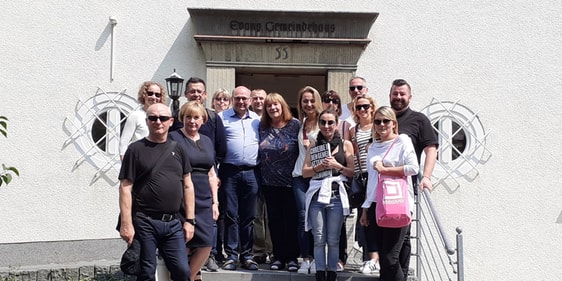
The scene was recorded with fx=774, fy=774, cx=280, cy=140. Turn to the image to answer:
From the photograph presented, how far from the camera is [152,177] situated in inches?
209

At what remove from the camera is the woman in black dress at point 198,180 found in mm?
5809

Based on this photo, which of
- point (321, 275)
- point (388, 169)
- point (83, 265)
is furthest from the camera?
point (83, 265)

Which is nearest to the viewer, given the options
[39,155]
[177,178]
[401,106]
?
[177,178]

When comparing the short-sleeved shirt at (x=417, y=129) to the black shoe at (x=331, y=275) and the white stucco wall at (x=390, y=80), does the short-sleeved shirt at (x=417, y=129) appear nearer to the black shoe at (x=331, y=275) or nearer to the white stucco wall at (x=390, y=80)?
the black shoe at (x=331, y=275)

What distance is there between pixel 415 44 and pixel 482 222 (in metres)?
2.26

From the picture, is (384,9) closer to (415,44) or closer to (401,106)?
(415,44)

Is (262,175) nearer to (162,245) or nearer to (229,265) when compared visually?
(229,265)

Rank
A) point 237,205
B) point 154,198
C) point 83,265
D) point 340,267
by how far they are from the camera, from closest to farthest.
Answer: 1. point 154,198
2. point 340,267
3. point 237,205
4. point 83,265

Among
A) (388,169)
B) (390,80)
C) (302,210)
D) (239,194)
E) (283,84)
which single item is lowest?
(302,210)

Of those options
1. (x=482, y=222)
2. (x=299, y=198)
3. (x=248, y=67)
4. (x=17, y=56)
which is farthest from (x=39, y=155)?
(x=482, y=222)

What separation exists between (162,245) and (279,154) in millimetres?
1659

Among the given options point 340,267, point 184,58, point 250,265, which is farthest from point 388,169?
point 184,58

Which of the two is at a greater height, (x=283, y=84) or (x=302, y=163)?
(x=283, y=84)

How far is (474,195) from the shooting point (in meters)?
9.19
